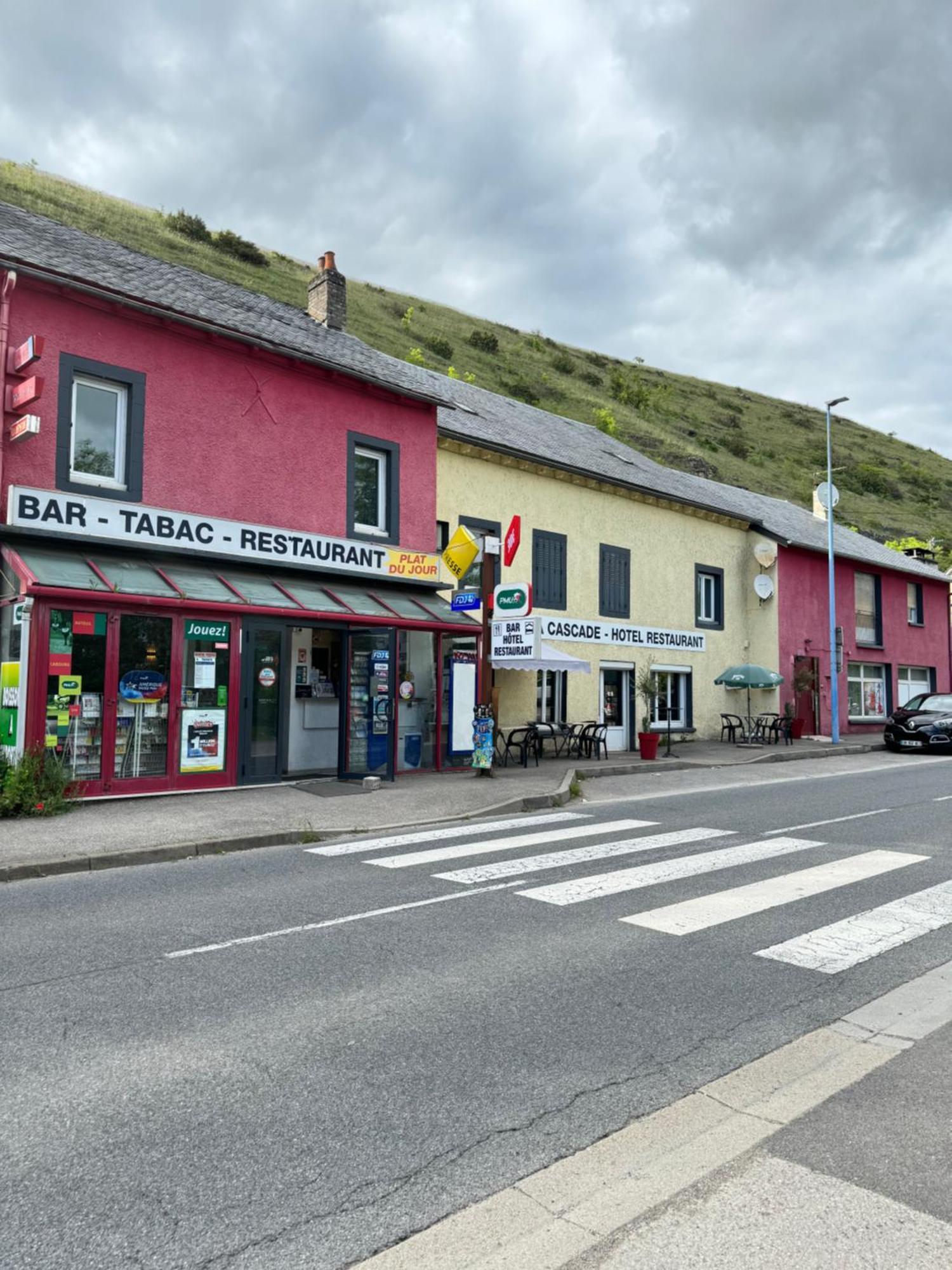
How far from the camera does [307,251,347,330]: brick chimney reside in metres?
19.9

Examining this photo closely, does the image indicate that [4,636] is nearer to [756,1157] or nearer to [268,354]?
[268,354]

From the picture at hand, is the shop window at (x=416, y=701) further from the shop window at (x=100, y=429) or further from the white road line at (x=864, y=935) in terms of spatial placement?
the white road line at (x=864, y=935)

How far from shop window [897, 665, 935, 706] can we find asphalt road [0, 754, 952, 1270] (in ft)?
86.9

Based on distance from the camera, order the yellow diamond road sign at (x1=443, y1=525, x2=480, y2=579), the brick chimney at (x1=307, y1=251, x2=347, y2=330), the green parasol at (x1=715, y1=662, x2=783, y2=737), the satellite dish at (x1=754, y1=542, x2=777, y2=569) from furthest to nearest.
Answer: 1. the satellite dish at (x1=754, y1=542, x2=777, y2=569)
2. the green parasol at (x1=715, y1=662, x2=783, y2=737)
3. the brick chimney at (x1=307, y1=251, x2=347, y2=330)
4. the yellow diamond road sign at (x1=443, y1=525, x2=480, y2=579)

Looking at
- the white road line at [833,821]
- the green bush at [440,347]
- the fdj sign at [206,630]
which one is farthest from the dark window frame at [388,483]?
the green bush at [440,347]

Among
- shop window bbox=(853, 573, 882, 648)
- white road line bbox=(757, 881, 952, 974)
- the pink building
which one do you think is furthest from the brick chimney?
shop window bbox=(853, 573, 882, 648)

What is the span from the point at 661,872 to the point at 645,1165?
4.90 meters

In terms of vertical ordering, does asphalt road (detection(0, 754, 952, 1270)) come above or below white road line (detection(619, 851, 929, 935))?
below

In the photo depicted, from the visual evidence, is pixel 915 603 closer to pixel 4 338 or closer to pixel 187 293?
pixel 187 293

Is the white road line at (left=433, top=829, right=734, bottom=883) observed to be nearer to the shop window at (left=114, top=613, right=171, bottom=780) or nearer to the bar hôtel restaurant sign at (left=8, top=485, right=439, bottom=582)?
the shop window at (left=114, top=613, right=171, bottom=780)

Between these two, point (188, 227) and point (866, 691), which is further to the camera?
point (188, 227)

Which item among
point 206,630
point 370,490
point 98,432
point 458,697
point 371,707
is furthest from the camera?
point 458,697

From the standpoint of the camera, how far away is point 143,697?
485 inches

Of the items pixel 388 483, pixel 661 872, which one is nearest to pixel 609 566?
pixel 388 483
